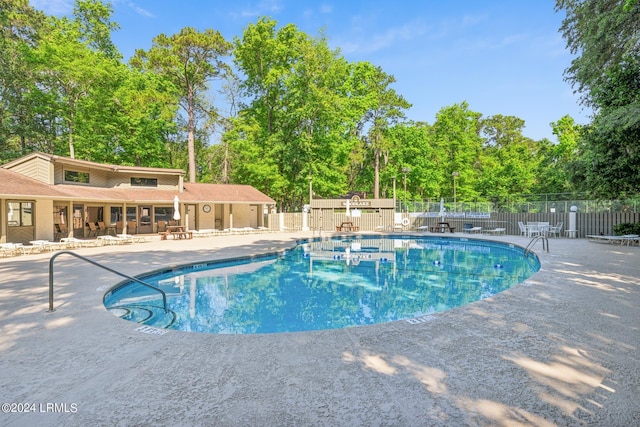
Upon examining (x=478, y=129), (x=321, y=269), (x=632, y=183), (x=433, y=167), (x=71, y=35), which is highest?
(x=71, y=35)

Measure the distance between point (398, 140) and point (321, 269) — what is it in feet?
77.3

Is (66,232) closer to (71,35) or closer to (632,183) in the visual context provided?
(71,35)

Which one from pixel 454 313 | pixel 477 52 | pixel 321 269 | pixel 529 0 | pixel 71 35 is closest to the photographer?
pixel 454 313

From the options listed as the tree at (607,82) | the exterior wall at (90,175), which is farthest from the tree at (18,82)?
the tree at (607,82)

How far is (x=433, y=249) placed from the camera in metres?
15.4

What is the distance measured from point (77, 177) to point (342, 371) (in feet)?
63.3

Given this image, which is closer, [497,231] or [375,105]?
[497,231]

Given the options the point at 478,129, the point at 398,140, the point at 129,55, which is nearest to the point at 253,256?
the point at 398,140

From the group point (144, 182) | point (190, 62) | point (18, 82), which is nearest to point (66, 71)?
point (18, 82)

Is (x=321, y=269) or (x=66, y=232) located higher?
(x=66, y=232)

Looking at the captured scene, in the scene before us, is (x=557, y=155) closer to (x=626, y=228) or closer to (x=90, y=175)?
(x=626, y=228)

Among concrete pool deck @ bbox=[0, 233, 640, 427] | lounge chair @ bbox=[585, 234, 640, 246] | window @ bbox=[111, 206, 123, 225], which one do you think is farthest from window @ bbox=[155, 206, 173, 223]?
lounge chair @ bbox=[585, 234, 640, 246]

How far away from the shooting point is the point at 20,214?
13641 millimetres

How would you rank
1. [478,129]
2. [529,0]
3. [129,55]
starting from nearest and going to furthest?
1. [529,0]
2. [129,55]
3. [478,129]
